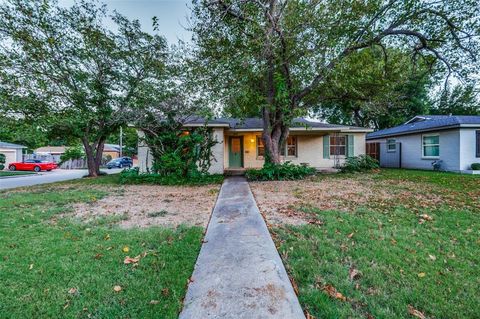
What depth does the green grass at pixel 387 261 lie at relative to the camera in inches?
85.3

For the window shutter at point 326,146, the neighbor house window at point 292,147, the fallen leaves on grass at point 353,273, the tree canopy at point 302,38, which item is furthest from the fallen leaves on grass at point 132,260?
the window shutter at point 326,146

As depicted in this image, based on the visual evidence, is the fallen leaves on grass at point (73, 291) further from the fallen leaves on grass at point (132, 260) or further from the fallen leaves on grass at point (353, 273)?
the fallen leaves on grass at point (353, 273)

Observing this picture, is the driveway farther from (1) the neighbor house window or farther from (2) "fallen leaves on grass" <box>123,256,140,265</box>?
(1) the neighbor house window

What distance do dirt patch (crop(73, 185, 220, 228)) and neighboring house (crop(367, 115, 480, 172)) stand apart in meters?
13.1

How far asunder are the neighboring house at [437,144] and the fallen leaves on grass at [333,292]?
14.1 meters

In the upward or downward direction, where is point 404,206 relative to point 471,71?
downward

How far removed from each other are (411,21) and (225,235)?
11.4 meters

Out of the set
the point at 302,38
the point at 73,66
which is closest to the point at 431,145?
the point at 302,38

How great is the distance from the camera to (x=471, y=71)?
10.0m

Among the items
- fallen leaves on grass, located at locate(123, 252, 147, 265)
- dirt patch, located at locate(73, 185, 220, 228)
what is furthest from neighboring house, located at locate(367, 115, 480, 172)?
fallen leaves on grass, located at locate(123, 252, 147, 265)

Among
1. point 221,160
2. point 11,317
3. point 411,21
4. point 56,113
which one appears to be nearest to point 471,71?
point 411,21

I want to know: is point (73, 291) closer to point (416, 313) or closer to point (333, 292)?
point (333, 292)

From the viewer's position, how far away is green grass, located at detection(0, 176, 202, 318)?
212 centimetres

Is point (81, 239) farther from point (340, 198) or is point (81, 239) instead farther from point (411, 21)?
point (411, 21)
